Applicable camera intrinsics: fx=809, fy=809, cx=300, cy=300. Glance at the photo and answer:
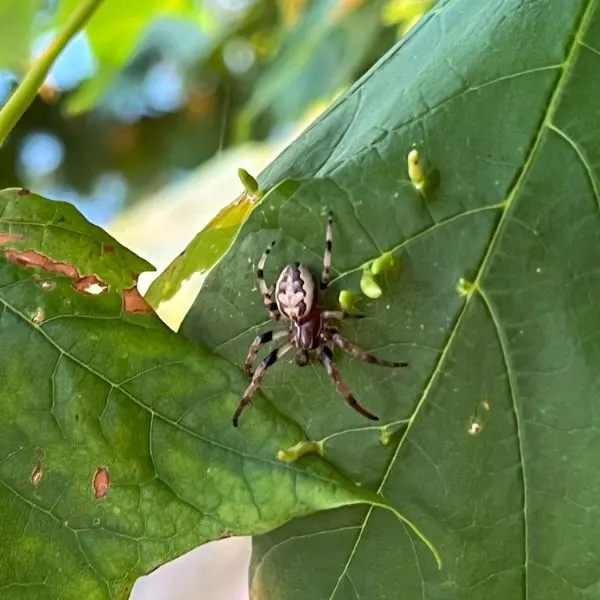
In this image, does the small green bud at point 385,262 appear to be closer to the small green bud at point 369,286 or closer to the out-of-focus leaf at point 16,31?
the small green bud at point 369,286

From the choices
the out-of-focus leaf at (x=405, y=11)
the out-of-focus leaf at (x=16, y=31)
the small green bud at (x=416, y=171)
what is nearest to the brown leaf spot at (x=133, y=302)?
the small green bud at (x=416, y=171)

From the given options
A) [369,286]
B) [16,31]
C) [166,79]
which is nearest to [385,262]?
[369,286]

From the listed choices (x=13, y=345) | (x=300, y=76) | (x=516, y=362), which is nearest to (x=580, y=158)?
(x=516, y=362)

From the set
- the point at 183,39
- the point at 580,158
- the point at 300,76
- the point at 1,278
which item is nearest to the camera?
the point at 580,158

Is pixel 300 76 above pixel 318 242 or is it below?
below

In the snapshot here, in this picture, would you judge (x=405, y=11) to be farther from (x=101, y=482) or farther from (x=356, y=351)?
(x=101, y=482)

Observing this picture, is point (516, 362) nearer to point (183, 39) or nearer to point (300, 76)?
point (300, 76)

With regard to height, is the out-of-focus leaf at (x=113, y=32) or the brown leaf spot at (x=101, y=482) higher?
the out-of-focus leaf at (x=113, y=32)
